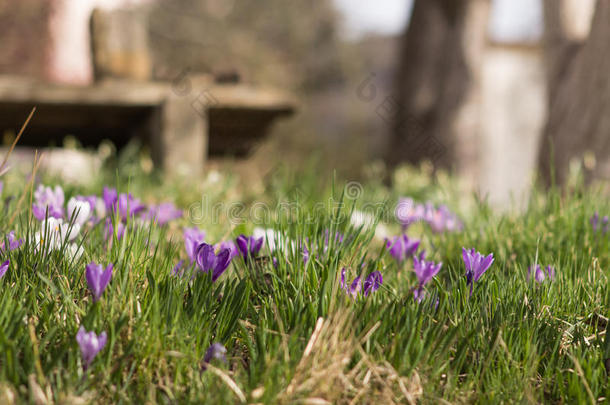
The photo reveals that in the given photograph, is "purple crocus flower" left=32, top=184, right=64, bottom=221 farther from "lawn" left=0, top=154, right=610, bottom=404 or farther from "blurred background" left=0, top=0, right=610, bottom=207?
"blurred background" left=0, top=0, right=610, bottom=207

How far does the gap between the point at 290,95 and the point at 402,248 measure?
319cm

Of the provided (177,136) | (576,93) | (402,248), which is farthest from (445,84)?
(402,248)

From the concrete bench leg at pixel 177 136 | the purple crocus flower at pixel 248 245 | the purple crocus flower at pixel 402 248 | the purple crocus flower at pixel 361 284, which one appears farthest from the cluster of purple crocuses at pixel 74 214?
the concrete bench leg at pixel 177 136

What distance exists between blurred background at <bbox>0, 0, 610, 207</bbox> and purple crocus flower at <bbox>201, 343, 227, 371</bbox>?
1.62 meters

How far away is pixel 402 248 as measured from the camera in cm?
189

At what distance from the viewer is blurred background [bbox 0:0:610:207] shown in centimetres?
433

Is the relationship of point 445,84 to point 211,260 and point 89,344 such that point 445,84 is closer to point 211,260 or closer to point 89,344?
point 211,260

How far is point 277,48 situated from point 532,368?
54.8 ft

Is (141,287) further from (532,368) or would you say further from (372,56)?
(372,56)

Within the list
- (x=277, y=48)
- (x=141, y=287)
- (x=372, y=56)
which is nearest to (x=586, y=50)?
(x=141, y=287)

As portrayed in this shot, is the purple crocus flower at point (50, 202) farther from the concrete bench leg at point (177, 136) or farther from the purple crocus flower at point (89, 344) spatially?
the concrete bench leg at point (177, 136)

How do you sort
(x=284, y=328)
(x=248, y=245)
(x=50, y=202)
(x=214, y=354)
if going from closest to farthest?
1. (x=214, y=354)
2. (x=284, y=328)
3. (x=248, y=245)
4. (x=50, y=202)

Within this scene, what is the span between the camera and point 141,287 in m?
1.46

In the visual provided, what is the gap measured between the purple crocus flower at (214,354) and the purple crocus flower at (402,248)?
811 mm
